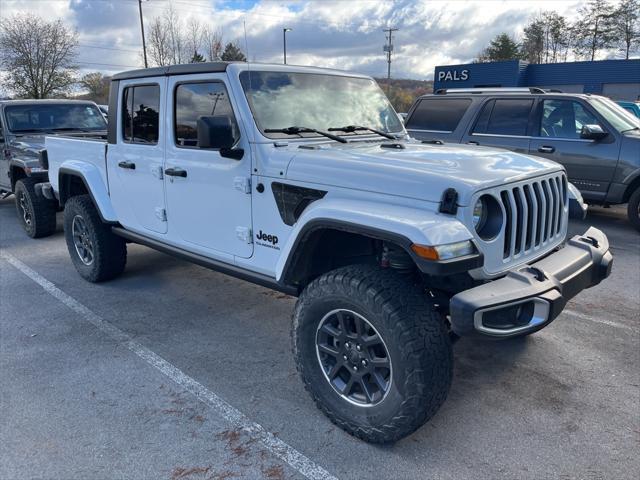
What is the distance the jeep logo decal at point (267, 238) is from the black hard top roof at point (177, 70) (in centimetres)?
117

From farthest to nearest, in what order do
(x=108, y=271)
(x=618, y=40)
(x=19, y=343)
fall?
1. (x=618, y=40)
2. (x=108, y=271)
3. (x=19, y=343)

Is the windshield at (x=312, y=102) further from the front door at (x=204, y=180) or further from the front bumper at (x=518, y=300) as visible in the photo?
the front bumper at (x=518, y=300)

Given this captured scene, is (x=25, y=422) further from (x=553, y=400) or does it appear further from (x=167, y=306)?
(x=553, y=400)

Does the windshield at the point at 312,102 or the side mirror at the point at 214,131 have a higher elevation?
the windshield at the point at 312,102

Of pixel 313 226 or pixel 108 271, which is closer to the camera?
pixel 313 226

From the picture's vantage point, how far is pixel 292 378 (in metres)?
3.47

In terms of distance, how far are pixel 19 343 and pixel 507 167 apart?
3768mm

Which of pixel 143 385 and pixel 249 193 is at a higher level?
pixel 249 193

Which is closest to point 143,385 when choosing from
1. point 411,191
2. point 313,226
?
point 313,226

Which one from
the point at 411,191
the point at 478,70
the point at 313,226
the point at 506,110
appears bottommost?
the point at 313,226

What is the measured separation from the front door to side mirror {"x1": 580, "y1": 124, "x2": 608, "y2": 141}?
5.82m

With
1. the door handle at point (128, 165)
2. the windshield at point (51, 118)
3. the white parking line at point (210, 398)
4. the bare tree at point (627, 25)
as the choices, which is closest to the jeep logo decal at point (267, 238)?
the white parking line at point (210, 398)

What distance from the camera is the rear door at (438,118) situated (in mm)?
8141

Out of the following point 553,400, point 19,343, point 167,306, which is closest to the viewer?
point 553,400
